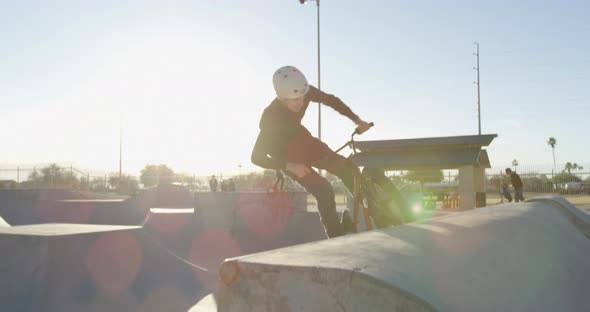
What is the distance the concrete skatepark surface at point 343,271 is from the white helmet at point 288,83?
109cm

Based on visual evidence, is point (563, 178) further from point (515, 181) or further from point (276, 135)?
point (276, 135)

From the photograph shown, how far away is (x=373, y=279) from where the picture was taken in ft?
4.23

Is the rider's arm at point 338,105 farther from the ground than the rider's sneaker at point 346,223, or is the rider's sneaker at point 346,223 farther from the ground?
the rider's arm at point 338,105

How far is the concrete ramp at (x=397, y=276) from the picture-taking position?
1.31 m

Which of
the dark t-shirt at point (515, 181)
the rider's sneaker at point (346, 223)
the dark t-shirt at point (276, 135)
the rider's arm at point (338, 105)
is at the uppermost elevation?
the rider's arm at point (338, 105)

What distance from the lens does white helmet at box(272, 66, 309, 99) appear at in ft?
14.0

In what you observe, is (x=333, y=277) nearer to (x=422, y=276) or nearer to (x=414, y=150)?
(x=422, y=276)

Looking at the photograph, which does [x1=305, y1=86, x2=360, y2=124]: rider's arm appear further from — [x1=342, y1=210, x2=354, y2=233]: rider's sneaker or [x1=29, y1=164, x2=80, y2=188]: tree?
[x1=29, y1=164, x2=80, y2=188]: tree

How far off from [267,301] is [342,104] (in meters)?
3.73

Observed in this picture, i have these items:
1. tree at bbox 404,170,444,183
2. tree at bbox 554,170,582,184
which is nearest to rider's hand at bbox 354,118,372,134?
tree at bbox 404,170,444,183

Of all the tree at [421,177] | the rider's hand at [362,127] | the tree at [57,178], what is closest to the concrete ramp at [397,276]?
the rider's hand at [362,127]

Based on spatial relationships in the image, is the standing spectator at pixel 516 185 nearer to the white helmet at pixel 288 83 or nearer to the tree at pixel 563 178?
the white helmet at pixel 288 83

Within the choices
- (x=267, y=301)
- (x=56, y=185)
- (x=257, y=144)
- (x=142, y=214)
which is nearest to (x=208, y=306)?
(x=257, y=144)

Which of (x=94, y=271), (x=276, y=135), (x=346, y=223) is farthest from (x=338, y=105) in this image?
(x=94, y=271)
